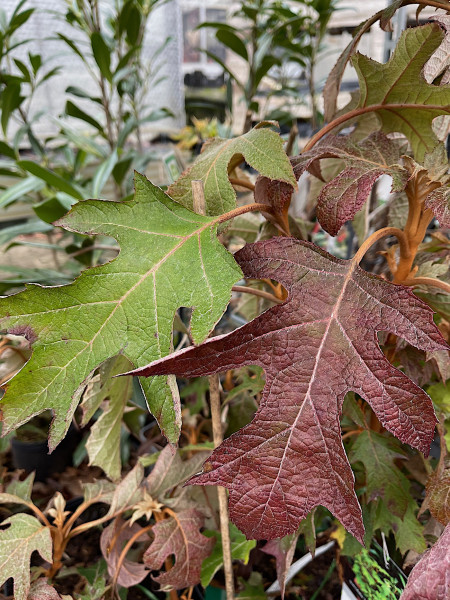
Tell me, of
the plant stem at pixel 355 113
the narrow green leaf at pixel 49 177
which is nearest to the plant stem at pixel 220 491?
the plant stem at pixel 355 113

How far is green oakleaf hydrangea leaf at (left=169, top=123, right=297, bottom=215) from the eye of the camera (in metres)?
0.46

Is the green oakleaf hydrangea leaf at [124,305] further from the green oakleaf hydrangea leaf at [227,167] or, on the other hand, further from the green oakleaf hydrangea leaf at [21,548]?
the green oakleaf hydrangea leaf at [21,548]

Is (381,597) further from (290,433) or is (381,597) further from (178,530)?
(290,433)

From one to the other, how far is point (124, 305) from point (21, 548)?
0.39m

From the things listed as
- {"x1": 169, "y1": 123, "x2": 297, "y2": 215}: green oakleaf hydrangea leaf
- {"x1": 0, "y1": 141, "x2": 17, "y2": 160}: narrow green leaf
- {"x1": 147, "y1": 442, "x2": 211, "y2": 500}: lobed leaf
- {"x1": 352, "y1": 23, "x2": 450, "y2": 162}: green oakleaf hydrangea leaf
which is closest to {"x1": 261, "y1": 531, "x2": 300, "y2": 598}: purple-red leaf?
{"x1": 147, "y1": 442, "x2": 211, "y2": 500}: lobed leaf

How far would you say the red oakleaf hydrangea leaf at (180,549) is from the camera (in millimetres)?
644

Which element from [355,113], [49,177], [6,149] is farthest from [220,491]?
[6,149]

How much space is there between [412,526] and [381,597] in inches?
4.0

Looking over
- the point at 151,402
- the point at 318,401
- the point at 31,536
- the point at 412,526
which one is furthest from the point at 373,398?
the point at 31,536

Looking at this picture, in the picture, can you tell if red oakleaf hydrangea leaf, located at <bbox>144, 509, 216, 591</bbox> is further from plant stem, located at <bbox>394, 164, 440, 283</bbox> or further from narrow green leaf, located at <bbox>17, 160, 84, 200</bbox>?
narrow green leaf, located at <bbox>17, 160, 84, 200</bbox>

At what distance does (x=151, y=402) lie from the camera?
0.40 meters

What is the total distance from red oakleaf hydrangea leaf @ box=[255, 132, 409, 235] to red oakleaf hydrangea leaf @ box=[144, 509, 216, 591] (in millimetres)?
455

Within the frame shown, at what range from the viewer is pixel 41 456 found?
3.65 ft

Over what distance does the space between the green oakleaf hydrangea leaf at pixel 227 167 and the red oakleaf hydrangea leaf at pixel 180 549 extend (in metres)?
0.44
